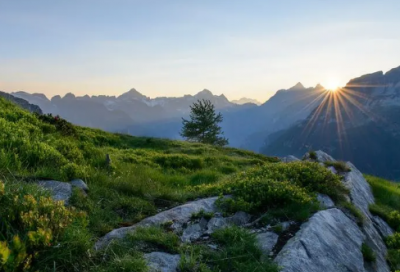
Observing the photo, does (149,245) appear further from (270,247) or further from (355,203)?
(355,203)

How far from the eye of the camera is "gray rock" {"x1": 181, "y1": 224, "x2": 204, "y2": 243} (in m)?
6.22

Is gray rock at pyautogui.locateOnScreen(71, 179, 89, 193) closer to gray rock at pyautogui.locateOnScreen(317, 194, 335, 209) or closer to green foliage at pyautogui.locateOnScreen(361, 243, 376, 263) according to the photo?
gray rock at pyautogui.locateOnScreen(317, 194, 335, 209)

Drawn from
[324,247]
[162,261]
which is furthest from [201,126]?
[162,261]

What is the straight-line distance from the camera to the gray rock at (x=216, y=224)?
21.9 feet

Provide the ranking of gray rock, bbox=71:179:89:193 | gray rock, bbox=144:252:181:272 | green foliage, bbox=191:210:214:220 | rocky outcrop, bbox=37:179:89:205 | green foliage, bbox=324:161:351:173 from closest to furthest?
gray rock, bbox=144:252:181:272 < rocky outcrop, bbox=37:179:89:205 < green foliage, bbox=191:210:214:220 < gray rock, bbox=71:179:89:193 < green foliage, bbox=324:161:351:173

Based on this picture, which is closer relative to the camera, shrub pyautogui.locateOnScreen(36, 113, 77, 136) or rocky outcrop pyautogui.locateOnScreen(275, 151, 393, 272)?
rocky outcrop pyautogui.locateOnScreen(275, 151, 393, 272)

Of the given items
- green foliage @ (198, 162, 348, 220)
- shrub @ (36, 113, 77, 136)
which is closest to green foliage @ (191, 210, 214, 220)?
green foliage @ (198, 162, 348, 220)

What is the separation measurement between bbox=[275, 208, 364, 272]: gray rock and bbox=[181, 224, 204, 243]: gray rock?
1634 mm

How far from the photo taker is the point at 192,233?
21.3 ft

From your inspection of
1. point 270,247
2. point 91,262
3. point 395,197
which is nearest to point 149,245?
point 91,262

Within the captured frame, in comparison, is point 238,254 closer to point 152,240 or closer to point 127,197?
point 152,240

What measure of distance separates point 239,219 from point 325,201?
297 centimetres

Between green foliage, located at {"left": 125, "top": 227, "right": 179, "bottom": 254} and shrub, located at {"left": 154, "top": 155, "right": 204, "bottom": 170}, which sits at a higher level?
green foliage, located at {"left": 125, "top": 227, "right": 179, "bottom": 254}

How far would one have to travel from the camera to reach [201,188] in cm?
977
